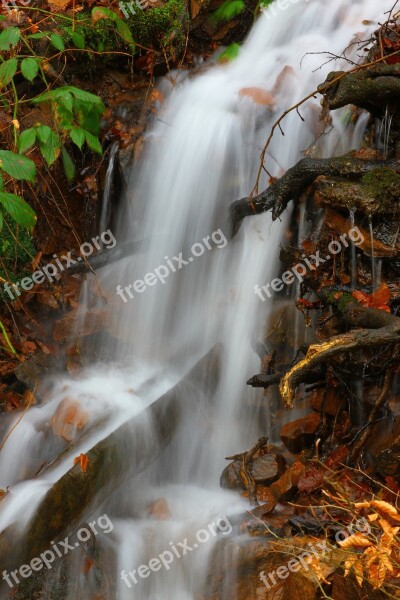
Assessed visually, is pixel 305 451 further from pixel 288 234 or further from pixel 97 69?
pixel 97 69

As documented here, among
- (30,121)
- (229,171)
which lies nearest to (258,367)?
(229,171)

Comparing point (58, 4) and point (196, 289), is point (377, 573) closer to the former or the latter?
point (196, 289)

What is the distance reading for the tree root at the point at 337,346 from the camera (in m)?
3.04

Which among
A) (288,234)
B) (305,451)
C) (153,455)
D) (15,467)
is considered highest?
(288,234)

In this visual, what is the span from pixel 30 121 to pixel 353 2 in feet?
10.7

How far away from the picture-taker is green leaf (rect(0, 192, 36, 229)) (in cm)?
373

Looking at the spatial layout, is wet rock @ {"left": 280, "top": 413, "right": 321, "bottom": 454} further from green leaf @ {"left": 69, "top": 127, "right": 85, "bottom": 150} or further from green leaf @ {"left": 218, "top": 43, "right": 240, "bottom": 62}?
green leaf @ {"left": 218, "top": 43, "right": 240, "bottom": 62}

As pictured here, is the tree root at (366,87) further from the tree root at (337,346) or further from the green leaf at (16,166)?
the green leaf at (16,166)

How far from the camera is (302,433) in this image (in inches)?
146

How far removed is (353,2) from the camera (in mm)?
5957
